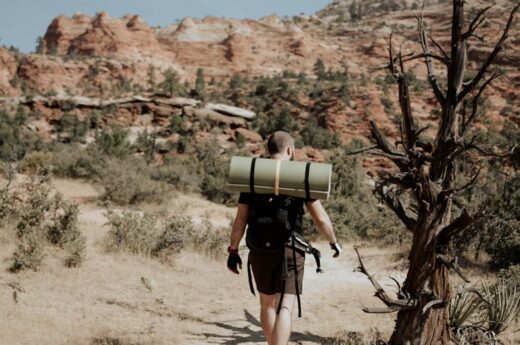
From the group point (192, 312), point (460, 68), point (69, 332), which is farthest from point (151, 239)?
point (460, 68)

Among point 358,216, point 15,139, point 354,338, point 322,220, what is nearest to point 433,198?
point 322,220

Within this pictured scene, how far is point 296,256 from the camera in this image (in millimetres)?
3252

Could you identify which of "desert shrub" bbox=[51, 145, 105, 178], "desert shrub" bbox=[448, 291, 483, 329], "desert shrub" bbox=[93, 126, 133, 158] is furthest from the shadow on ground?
"desert shrub" bbox=[93, 126, 133, 158]

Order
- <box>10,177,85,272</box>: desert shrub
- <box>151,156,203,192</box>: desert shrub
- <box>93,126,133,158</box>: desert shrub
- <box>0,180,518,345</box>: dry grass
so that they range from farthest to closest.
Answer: <box>93,126,133,158</box>: desert shrub
<box>151,156,203,192</box>: desert shrub
<box>10,177,85,272</box>: desert shrub
<box>0,180,518,345</box>: dry grass

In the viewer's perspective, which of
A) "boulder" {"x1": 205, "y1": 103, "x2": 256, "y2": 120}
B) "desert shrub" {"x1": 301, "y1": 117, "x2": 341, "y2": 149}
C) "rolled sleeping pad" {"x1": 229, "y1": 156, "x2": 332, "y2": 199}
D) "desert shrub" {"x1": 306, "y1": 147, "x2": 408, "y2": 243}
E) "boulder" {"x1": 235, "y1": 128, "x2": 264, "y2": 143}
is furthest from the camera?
"boulder" {"x1": 205, "y1": 103, "x2": 256, "y2": 120}

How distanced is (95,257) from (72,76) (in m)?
51.5

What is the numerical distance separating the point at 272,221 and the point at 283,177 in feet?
1.04

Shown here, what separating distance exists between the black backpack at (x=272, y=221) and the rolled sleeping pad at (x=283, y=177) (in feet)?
0.32

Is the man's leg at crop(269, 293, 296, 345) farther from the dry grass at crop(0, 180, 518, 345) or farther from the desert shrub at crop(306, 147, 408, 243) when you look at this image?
the desert shrub at crop(306, 147, 408, 243)

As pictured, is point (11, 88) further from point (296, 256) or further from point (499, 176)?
point (296, 256)

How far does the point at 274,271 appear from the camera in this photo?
10.8 ft

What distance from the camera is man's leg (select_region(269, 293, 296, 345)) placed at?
318 cm

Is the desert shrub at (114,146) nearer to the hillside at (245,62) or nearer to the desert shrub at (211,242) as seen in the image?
the hillside at (245,62)

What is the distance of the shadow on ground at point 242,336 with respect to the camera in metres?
4.79
